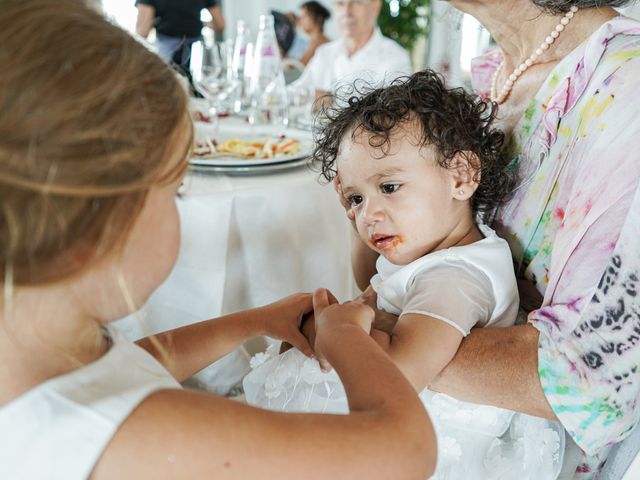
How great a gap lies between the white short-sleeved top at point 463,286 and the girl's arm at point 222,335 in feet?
0.59

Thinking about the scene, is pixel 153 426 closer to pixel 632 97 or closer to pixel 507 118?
pixel 632 97

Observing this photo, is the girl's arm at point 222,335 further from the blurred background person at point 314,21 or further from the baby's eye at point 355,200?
the blurred background person at point 314,21

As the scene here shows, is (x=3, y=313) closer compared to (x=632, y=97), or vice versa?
(x=3, y=313)

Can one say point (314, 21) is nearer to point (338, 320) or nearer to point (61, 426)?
point (338, 320)

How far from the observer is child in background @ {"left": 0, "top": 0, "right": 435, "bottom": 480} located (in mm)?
511

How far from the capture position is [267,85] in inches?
85.4

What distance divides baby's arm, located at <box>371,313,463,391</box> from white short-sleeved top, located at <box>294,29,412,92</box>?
2.59 m

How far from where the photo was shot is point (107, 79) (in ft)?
1.77

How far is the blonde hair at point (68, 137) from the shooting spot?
0.50 metres

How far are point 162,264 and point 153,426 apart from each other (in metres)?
0.18

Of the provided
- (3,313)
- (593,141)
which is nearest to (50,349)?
(3,313)

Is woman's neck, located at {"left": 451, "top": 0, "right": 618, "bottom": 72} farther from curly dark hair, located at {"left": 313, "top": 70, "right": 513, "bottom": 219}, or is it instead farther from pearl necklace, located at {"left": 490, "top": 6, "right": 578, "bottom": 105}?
curly dark hair, located at {"left": 313, "top": 70, "right": 513, "bottom": 219}

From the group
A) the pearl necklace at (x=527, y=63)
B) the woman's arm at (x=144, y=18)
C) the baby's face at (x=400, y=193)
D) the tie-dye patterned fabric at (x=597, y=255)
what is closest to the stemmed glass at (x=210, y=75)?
the pearl necklace at (x=527, y=63)

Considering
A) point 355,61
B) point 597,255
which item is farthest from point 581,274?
point 355,61
